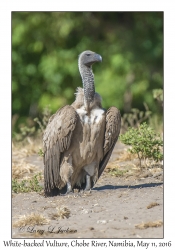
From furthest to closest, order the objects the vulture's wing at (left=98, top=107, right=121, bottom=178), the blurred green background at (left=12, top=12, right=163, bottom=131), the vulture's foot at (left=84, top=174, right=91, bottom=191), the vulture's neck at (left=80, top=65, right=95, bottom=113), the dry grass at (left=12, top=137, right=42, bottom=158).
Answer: the blurred green background at (left=12, top=12, right=163, bottom=131)
the dry grass at (left=12, top=137, right=42, bottom=158)
the vulture's foot at (left=84, top=174, right=91, bottom=191)
the vulture's neck at (left=80, top=65, right=95, bottom=113)
the vulture's wing at (left=98, top=107, right=121, bottom=178)

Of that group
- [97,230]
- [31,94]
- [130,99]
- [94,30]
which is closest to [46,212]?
[97,230]

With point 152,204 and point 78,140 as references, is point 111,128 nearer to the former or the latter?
point 78,140

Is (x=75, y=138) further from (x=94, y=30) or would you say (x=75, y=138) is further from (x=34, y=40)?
(x=94, y=30)

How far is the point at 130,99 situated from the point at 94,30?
15.6ft

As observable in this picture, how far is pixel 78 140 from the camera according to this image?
8.69 meters

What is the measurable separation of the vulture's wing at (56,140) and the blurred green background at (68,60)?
12217mm

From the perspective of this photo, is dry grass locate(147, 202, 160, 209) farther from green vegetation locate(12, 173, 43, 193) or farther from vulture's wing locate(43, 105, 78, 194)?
green vegetation locate(12, 173, 43, 193)

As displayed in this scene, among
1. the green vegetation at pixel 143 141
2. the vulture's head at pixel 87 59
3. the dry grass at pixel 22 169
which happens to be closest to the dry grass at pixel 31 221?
the green vegetation at pixel 143 141

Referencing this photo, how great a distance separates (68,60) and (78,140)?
13430 millimetres

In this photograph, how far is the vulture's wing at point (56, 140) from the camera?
8539 mm

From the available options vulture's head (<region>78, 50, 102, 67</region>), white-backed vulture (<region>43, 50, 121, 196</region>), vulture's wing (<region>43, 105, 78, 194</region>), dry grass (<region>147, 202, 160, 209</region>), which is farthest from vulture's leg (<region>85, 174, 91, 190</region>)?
vulture's head (<region>78, 50, 102, 67</region>)

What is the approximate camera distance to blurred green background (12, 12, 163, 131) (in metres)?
21.5

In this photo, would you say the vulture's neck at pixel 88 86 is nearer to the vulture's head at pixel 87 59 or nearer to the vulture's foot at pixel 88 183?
the vulture's head at pixel 87 59

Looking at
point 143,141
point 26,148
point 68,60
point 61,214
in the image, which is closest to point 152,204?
point 61,214
